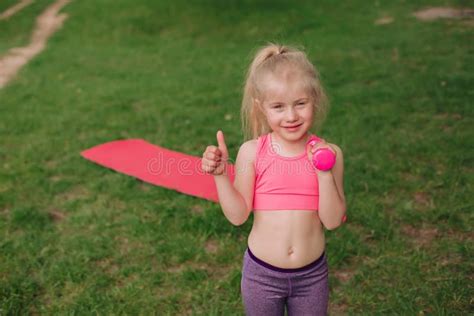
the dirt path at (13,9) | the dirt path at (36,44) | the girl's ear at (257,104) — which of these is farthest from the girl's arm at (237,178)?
the dirt path at (13,9)

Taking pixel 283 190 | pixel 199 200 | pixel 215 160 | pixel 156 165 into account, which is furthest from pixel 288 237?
pixel 156 165

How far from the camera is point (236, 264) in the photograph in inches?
132

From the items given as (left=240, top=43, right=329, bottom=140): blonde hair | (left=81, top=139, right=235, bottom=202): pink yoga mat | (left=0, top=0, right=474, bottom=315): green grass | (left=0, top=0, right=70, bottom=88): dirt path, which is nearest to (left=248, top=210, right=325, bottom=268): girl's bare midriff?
(left=240, top=43, right=329, bottom=140): blonde hair

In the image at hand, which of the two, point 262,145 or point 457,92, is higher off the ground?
point 262,145

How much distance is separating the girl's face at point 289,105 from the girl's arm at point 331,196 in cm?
14

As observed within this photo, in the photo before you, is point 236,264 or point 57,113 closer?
point 236,264

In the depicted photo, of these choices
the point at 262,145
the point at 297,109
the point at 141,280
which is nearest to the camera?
the point at 297,109

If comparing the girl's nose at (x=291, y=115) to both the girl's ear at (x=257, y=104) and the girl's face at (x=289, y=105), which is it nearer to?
the girl's face at (x=289, y=105)

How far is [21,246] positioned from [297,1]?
11.7m

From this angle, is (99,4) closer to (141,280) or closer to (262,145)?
(141,280)

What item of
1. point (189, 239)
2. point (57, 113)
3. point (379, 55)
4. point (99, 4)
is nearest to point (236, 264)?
point (189, 239)

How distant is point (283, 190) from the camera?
195cm

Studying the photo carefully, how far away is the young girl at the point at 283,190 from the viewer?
→ 1.89 m

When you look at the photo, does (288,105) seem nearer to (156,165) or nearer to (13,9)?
(156,165)
